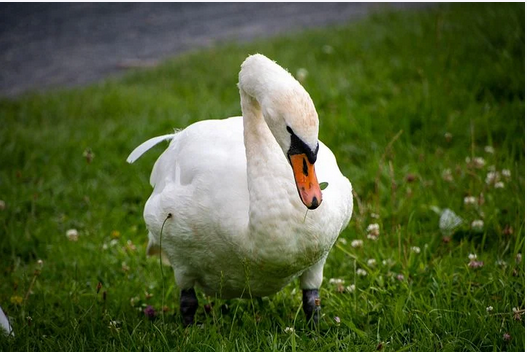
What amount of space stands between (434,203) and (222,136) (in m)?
1.74

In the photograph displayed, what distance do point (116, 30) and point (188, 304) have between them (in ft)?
23.6

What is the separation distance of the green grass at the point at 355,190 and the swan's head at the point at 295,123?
27.2 inches

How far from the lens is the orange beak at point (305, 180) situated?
2.60 meters

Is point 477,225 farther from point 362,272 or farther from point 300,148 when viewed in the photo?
point 300,148

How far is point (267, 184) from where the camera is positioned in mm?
2848

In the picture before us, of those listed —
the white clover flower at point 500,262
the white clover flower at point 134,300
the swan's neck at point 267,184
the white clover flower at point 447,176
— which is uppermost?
the swan's neck at point 267,184

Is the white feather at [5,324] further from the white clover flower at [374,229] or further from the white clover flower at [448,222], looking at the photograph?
the white clover flower at [448,222]

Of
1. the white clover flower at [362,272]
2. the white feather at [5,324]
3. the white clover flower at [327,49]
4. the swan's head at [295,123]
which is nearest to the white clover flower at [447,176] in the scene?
the white clover flower at [362,272]

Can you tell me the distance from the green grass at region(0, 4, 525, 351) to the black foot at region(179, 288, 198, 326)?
0.10 m

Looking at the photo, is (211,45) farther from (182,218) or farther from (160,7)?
(182,218)

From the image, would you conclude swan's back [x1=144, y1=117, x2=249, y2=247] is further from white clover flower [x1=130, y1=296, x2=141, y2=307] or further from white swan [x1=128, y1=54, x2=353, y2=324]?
white clover flower [x1=130, y1=296, x2=141, y2=307]

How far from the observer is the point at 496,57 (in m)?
6.38

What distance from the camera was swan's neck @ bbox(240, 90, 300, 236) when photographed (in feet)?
9.21

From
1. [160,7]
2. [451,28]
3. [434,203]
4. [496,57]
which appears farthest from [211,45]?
[434,203]
